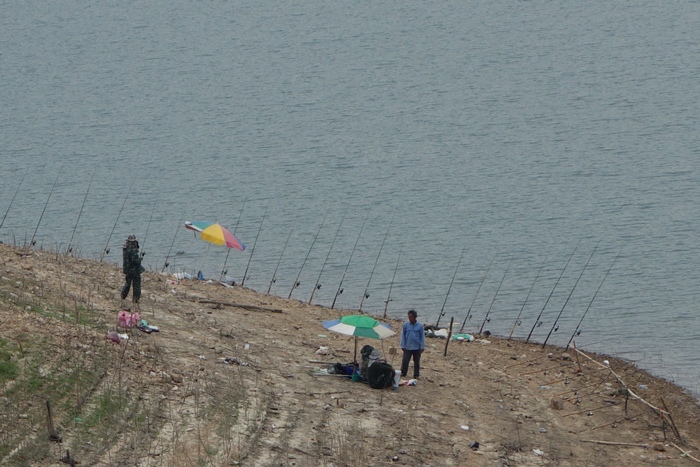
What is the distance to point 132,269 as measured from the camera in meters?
20.0

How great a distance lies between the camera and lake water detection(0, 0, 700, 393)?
93.5 ft

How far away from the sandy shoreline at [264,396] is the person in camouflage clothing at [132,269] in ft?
1.13

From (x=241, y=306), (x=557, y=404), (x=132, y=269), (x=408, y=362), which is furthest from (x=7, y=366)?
(x=557, y=404)

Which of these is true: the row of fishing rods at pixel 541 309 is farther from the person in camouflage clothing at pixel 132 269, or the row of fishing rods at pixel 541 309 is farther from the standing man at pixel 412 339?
the person in camouflage clothing at pixel 132 269

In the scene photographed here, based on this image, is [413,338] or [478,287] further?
[478,287]

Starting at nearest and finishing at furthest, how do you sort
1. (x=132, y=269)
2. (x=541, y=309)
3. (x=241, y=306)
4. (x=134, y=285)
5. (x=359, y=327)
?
(x=359, y=327)
(x=132, y=269)
(x=134, y=285)
(x=241, y=306)
(x=541, y=309)

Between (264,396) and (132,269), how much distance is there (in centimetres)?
455

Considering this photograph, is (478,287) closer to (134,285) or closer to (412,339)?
(412,339)

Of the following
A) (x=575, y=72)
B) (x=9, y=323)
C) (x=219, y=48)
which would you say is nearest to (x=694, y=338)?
(x=9, y=323)

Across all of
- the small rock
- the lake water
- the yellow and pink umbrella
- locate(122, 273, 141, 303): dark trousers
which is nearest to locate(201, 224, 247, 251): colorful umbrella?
the yellow and pink umbrella

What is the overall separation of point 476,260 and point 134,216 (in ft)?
34.6

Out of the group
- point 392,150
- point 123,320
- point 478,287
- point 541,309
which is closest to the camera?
point 123,320

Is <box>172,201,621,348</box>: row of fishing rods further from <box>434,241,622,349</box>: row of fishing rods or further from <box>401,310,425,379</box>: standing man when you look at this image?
<box>401,310,425,379</box>: standing man

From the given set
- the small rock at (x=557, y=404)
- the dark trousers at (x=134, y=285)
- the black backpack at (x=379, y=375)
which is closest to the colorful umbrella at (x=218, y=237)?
the dark trousers at (x=134, y=285)
